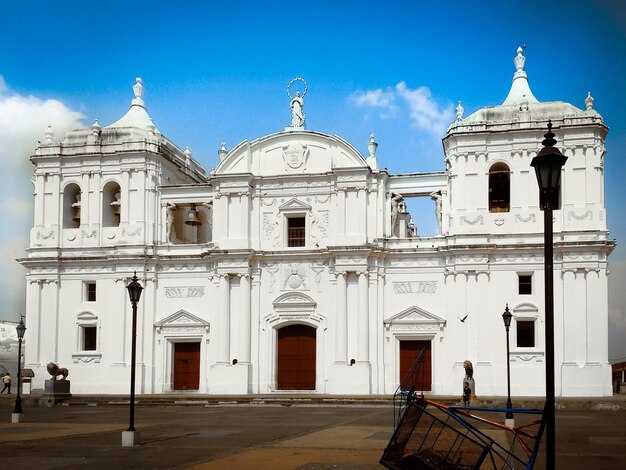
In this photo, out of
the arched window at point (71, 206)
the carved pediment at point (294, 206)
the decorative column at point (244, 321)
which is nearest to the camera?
the decorative column at point (244, 321)

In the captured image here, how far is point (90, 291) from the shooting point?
144ft

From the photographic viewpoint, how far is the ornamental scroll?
40.1 m

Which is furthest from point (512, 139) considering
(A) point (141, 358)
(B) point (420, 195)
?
(A) point (141, 358)

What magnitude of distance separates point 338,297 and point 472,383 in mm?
8037

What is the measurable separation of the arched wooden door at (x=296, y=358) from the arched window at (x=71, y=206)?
1260 centimetres

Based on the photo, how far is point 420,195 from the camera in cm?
4131

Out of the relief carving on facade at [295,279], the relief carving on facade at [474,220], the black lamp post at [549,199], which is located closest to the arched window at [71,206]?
the relief carving on facade at [295,279]

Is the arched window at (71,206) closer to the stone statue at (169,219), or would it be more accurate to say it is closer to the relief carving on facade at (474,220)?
the stone statue at (169,219)

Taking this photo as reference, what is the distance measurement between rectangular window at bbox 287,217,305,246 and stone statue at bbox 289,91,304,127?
5377 mm

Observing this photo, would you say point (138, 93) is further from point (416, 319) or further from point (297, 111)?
point (416, 319)

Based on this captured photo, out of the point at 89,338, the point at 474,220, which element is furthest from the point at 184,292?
the point at 474,220

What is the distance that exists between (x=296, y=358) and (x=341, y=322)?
320cm

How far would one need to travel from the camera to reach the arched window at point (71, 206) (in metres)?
44.4

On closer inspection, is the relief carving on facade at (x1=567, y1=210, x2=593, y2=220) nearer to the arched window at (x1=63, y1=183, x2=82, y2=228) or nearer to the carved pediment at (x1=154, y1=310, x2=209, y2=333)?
the carved pediment at (x1=154, y1=310, x2=209, y2=333)
